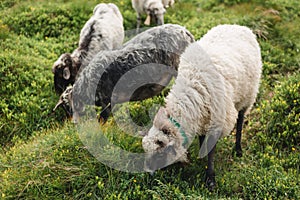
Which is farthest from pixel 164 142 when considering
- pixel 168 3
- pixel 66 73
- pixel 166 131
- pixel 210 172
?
pixel 168 3

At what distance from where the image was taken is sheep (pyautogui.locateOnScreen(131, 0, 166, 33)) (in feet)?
30.5

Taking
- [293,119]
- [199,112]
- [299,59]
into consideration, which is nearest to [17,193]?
[199,112]

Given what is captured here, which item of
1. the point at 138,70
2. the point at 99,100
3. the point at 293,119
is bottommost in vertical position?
the point at 293,119

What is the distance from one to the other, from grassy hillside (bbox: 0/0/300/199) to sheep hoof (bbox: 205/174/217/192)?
94 mm

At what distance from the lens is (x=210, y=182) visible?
16.1ft

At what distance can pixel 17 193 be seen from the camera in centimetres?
456

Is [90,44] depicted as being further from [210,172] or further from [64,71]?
[210,172]

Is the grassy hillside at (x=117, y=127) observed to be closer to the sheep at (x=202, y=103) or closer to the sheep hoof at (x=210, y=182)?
the sheep hoof at (x=210, y=182)

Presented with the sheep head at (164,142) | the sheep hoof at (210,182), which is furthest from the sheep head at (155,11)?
the sheep hoof at (210,182)

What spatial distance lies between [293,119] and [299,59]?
2599 mm

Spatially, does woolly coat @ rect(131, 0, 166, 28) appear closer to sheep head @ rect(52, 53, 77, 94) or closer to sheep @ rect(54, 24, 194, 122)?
sheep head @ rect(52, 53, 77, 94)

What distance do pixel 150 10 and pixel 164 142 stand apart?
5743 mm

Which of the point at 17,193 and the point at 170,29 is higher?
the point at 170,29

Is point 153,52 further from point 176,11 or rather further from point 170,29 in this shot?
point 176,11
